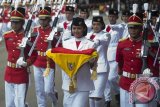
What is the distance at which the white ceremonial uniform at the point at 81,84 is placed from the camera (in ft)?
20.8

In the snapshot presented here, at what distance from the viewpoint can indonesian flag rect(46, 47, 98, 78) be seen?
244 inches

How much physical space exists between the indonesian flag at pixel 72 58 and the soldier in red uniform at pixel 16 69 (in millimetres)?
1082

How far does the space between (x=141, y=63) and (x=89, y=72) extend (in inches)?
30.7

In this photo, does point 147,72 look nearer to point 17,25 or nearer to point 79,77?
point 79,77

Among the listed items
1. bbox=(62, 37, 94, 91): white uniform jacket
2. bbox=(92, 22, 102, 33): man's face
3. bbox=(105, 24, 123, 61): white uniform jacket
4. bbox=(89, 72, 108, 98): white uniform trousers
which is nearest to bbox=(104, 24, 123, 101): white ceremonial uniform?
bbox=(105, 24, 123, 61): white uniform jacket

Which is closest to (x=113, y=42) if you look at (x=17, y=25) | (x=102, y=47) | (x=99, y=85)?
(x=102, y=47)

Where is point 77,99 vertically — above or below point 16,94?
above

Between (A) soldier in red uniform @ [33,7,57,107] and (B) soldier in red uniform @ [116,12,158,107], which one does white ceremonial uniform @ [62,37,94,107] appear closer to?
(B) soldier in red uniform @ [116,12,158,107]

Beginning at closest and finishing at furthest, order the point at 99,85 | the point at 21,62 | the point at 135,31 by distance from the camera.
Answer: the point at 135,31
the point at 21,62
the point at 99,85

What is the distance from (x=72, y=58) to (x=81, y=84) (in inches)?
15.3

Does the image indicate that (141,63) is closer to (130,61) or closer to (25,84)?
(130,61)

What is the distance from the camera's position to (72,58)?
623 cm

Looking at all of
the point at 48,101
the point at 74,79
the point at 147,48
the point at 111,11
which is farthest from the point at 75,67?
the point at 111,11

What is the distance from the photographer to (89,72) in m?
6.47
